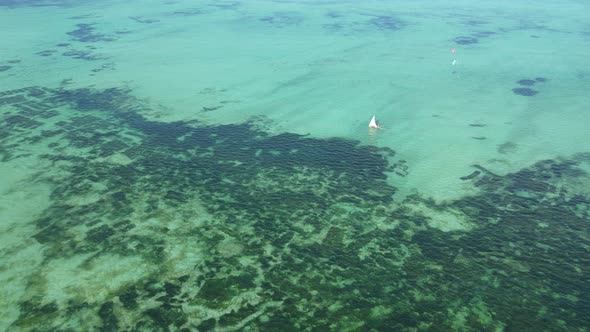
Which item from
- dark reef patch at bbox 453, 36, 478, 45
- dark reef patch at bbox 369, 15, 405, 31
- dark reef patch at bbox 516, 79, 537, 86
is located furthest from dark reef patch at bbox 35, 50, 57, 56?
dark reef patch at bbox 516, 79, 537, 86

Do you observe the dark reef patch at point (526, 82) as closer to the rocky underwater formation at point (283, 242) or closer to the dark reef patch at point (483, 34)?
the rocky underwater formation at point (283, 242)

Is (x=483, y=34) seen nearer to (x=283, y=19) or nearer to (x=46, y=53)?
(x=283, y=19)

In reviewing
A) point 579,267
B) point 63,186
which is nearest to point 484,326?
point 579,267

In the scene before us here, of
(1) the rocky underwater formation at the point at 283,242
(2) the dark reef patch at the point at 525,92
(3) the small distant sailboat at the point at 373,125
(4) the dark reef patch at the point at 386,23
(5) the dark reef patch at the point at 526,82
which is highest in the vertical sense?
(4) the dark reef patch at the point at 386,23

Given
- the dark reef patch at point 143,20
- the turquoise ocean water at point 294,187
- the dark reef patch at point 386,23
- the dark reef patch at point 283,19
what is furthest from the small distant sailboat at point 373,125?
the dark reef patch at point 143,20

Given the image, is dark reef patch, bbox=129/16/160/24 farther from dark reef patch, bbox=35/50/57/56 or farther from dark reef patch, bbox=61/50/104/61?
dark reef patch, bbox=35/50/57/56

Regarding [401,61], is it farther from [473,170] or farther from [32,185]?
[32,185]

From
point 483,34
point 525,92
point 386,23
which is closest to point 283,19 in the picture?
point 386,23
